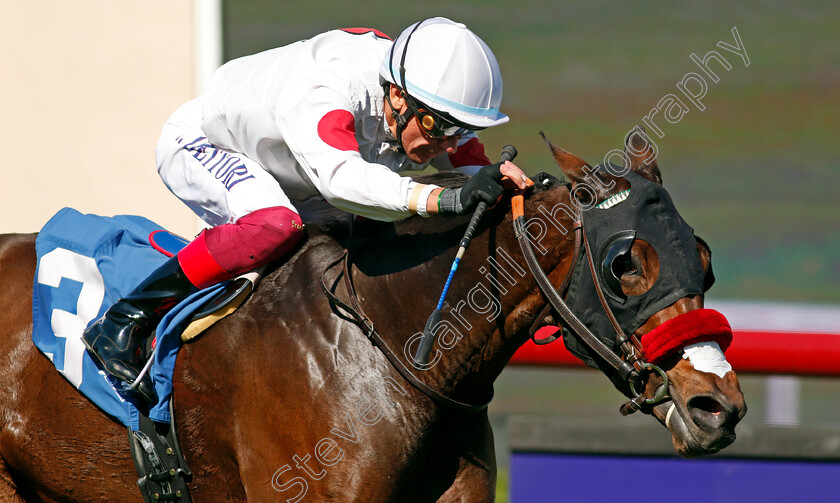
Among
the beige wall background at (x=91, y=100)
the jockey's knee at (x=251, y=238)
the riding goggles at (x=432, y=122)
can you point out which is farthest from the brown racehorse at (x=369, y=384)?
the beige wall background at (x=91, y=100)

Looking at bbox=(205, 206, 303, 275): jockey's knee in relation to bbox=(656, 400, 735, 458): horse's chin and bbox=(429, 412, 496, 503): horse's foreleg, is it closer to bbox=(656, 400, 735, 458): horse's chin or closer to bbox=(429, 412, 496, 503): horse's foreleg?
bbox=(429, 412, 496, 503): horse's foreleg

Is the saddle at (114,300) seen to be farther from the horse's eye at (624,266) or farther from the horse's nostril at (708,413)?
the horse's nostril at (708,413)

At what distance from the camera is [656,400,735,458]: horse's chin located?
203 centimetres

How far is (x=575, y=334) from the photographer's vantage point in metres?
2.19

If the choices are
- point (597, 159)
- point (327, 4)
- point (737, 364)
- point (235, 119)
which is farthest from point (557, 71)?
point (235, 119)

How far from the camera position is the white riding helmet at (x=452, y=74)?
233cm

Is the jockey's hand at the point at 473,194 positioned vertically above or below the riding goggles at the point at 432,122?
below

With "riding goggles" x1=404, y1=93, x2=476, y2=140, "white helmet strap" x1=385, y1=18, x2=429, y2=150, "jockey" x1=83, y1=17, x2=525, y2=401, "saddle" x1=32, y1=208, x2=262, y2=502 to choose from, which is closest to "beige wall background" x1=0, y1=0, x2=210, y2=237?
"saddle" x1=32, y1=208, x2=262, y2=502

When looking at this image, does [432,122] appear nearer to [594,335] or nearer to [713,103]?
[594,335]

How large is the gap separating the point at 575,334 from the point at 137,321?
1232 mm

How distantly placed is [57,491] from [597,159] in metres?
4.58

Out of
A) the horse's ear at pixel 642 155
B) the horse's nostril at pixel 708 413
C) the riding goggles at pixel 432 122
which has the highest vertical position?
the riding goggles at pixel 432 122

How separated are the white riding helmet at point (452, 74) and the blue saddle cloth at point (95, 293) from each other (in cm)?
80

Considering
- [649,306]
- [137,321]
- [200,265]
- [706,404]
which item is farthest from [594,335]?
[137,321]
